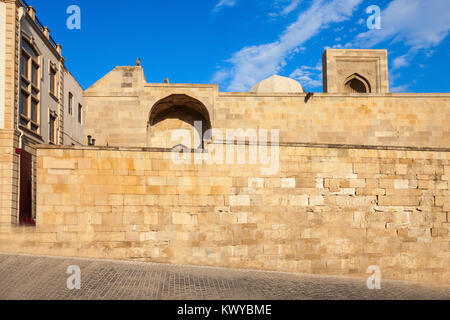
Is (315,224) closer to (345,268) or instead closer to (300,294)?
(345,268)

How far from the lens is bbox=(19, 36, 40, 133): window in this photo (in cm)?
1454

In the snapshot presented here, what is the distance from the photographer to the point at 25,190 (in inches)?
531

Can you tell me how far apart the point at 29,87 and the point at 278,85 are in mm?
16876

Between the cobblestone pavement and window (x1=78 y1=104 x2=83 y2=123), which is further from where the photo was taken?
window (x1=78 y1=104 x2=83 y2=123)

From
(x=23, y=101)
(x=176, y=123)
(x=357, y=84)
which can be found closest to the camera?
(x=23, y=101)

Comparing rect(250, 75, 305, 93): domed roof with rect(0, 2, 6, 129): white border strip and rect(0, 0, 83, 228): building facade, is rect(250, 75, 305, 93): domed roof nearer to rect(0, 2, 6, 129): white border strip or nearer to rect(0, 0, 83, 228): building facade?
rect(0, 0, 83, 228): building facade

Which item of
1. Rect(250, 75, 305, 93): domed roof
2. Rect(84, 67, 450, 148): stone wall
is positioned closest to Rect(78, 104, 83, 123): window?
Rect(84, 67, 450, 148): stone wall

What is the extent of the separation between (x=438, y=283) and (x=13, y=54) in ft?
57.3

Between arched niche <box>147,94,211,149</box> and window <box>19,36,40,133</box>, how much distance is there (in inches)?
245

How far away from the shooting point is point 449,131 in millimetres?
19000

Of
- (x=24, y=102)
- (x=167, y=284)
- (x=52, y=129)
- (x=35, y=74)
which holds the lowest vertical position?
(x=167, y=284)

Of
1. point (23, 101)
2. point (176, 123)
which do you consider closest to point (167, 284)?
point (23, 101)

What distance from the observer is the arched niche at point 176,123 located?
68.6 feet

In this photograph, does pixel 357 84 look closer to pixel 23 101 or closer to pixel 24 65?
pixel 24 65
